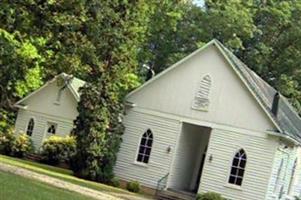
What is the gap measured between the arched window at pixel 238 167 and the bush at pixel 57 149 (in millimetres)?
9690

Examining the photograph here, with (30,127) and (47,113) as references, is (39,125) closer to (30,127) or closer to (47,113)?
(30,127)

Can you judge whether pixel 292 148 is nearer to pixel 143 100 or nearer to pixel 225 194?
pixel 225 194

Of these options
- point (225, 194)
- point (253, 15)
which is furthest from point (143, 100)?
point (253, 15)

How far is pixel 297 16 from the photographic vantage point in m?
50.1

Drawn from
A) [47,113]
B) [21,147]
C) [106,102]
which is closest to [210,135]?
[106,102]

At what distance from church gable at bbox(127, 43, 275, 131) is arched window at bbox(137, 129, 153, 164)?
1.34 meters

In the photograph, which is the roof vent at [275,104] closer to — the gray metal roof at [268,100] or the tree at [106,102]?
the gray metal roof at [268,100]

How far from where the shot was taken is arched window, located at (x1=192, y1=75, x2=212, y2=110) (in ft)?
102

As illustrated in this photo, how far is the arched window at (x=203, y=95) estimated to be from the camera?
31047mm

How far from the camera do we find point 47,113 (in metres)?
39.7

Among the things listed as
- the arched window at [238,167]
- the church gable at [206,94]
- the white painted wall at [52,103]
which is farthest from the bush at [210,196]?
the white painted wall at [52,103]

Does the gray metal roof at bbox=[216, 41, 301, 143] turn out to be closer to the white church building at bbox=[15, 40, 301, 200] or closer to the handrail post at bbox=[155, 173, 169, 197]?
the white church building at bbox=[15, 40, 301, 200]

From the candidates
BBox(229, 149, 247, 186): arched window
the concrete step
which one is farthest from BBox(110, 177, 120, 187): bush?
BBox(229, 149, 247, 186): arched window

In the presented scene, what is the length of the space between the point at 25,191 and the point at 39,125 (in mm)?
23764
